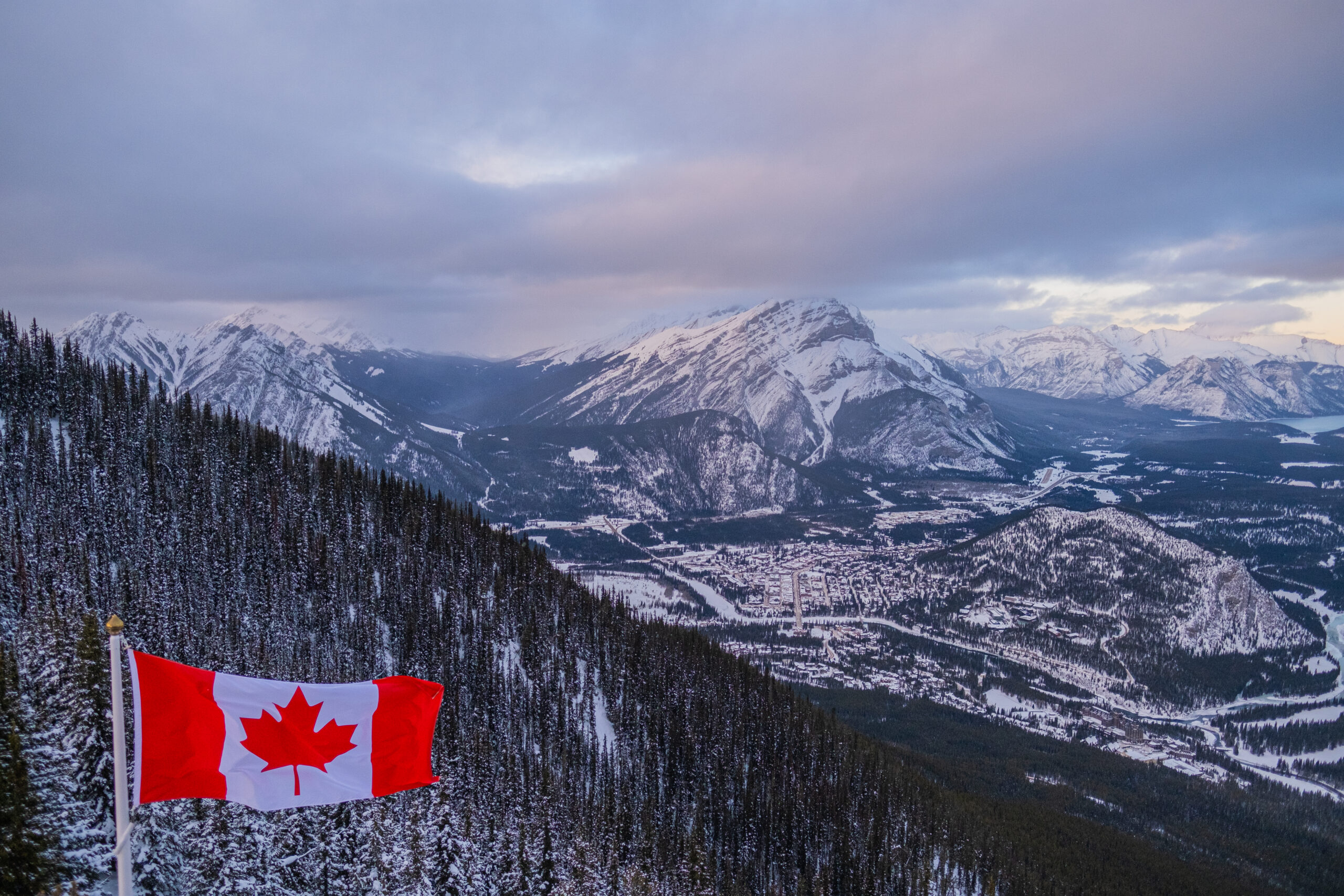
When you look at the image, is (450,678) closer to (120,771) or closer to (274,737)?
(274,737)

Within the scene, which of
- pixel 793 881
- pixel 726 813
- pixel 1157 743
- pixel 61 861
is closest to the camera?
pixel 61 861

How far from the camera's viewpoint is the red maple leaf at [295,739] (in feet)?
63.1

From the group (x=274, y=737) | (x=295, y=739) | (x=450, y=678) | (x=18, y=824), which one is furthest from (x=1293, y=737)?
(x=18, y=824)

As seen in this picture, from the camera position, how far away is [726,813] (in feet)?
325

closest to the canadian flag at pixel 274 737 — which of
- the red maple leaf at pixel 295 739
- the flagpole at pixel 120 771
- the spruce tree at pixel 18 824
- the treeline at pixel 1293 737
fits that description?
the red maple leaf at pixel 295 739

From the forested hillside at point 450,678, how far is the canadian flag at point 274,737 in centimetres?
2750

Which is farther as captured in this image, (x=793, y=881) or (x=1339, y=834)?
(x=1339, y=834)

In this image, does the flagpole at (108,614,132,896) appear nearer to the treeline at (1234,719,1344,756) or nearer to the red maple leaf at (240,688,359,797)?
the red maple leaf at (240,688,359,797)

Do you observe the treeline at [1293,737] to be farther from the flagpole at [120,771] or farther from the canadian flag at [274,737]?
the flagpole at [120,771]

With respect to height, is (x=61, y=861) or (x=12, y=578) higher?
(x=12, y=578)

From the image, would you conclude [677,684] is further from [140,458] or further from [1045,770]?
[140,458]

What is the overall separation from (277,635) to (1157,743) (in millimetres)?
175781

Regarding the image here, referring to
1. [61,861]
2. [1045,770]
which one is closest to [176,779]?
[61,861]

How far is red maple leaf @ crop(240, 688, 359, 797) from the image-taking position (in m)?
19.2
